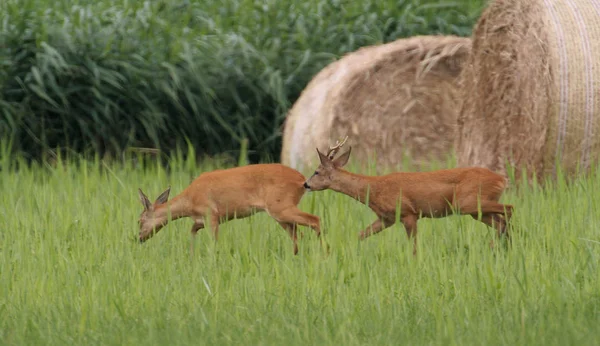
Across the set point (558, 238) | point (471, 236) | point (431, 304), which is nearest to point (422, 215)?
point (471, 236)

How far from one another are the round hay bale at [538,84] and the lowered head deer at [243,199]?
207 cm

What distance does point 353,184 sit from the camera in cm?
547

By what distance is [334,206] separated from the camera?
247 inches

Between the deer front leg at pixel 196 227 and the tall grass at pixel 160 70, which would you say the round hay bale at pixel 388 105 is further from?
the deer front leg at pixel 196 227

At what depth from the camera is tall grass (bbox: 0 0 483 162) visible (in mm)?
9297

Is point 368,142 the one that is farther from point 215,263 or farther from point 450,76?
point 215,263

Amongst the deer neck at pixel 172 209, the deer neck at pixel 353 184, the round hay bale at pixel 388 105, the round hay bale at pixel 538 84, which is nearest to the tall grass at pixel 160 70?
the round hay bale at pixel 388 105

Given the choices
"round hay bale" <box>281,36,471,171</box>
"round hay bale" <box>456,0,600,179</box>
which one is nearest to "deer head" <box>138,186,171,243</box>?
"round hay bale" <box>456,0,600,179</box>

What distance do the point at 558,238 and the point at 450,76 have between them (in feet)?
11.6

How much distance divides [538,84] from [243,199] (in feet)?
9.17

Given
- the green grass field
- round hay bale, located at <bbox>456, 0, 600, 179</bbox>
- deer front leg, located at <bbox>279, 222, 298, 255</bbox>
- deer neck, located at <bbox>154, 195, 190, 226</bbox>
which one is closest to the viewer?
the green grass field

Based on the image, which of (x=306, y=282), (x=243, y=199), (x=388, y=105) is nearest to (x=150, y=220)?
(x=243, y=199)

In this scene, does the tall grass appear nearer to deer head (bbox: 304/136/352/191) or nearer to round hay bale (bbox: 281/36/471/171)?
round hay bale (bbox: 281/36/471/171)

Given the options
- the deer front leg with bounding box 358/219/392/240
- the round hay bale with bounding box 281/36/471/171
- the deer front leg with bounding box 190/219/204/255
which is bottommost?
the round hay bale with bounding box 281/36/471/171
